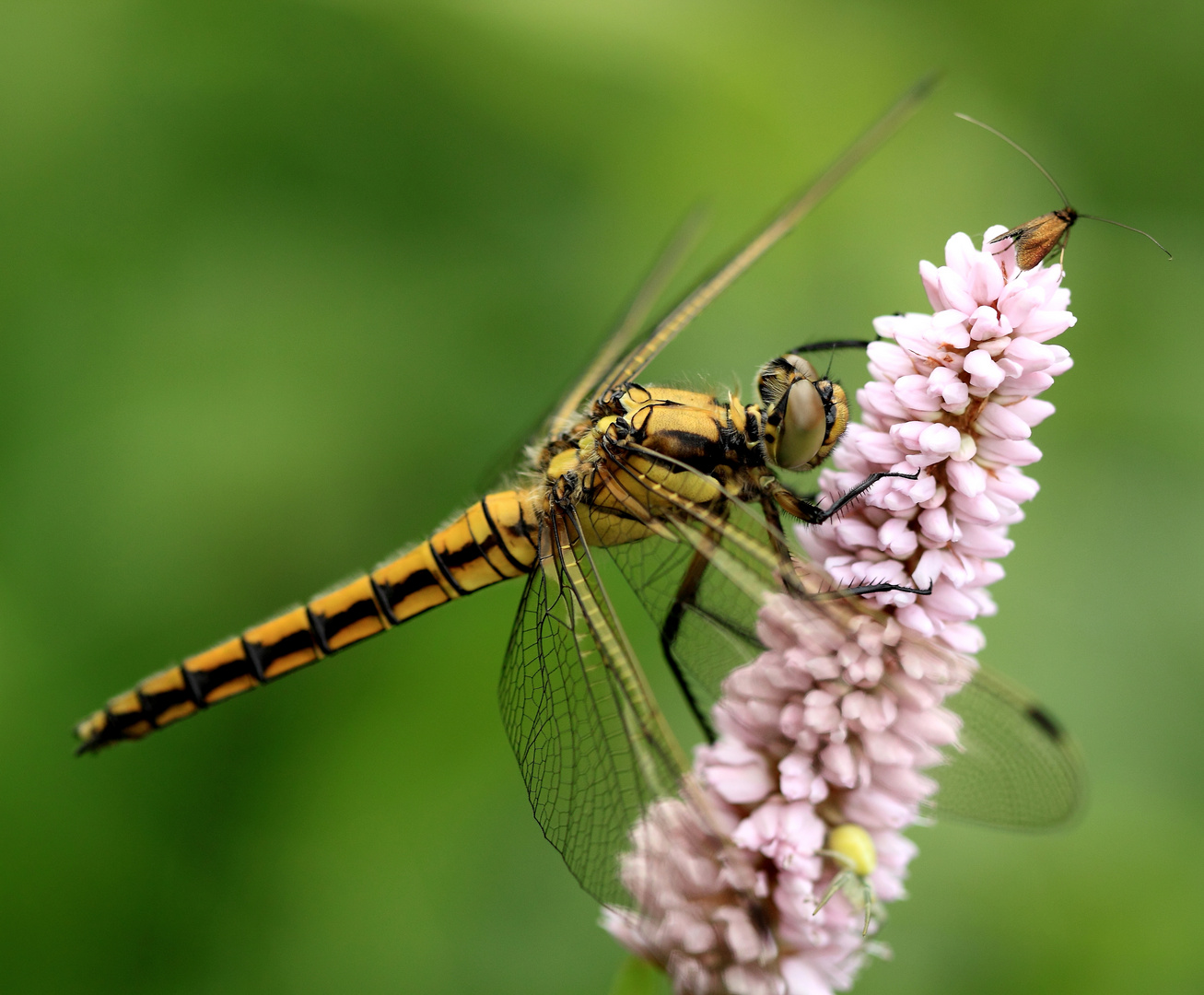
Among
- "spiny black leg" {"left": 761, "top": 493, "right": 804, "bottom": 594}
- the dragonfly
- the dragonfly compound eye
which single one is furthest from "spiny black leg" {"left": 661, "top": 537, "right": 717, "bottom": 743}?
the dragonfly compound eye

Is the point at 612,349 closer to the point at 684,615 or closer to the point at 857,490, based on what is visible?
the point at 684,615

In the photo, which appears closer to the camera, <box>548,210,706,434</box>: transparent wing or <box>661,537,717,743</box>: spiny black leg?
<box>661,537,717,743</box>: spiny black leg

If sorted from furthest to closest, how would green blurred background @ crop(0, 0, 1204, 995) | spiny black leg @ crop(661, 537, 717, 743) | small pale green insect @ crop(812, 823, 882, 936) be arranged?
green blurred background @ crop(0, 0, 1204, 995)
spiny black leg @ crop(661, 537, 717, 743)
small pale green insect @ crop(812, 823, 882, 936)

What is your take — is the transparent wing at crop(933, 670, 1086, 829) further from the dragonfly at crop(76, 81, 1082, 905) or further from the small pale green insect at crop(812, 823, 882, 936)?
the small pale green insect at crop(812, 823, 882, 936)

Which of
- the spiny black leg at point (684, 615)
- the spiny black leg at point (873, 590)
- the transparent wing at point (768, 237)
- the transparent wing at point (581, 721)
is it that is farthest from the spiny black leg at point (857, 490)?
Result: the transparent wing at point (768, 237)

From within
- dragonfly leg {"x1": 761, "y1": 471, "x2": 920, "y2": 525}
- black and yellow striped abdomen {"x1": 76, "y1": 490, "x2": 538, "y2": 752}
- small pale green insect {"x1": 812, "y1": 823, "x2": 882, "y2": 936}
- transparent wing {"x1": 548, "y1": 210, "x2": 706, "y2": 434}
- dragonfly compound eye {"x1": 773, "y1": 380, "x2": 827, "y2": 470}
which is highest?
transparent wing {"x1": 548, "y1": 210, "x2": 706, "y2": 434}

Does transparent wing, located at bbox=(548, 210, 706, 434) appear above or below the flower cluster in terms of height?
above

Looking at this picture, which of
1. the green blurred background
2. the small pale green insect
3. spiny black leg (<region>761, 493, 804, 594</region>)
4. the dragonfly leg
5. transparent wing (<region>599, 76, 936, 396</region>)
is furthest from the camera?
the green blurred background

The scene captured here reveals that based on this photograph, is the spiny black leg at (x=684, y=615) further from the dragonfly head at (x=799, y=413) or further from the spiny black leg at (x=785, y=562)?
the dragonfly head at (x=799, y=413)
